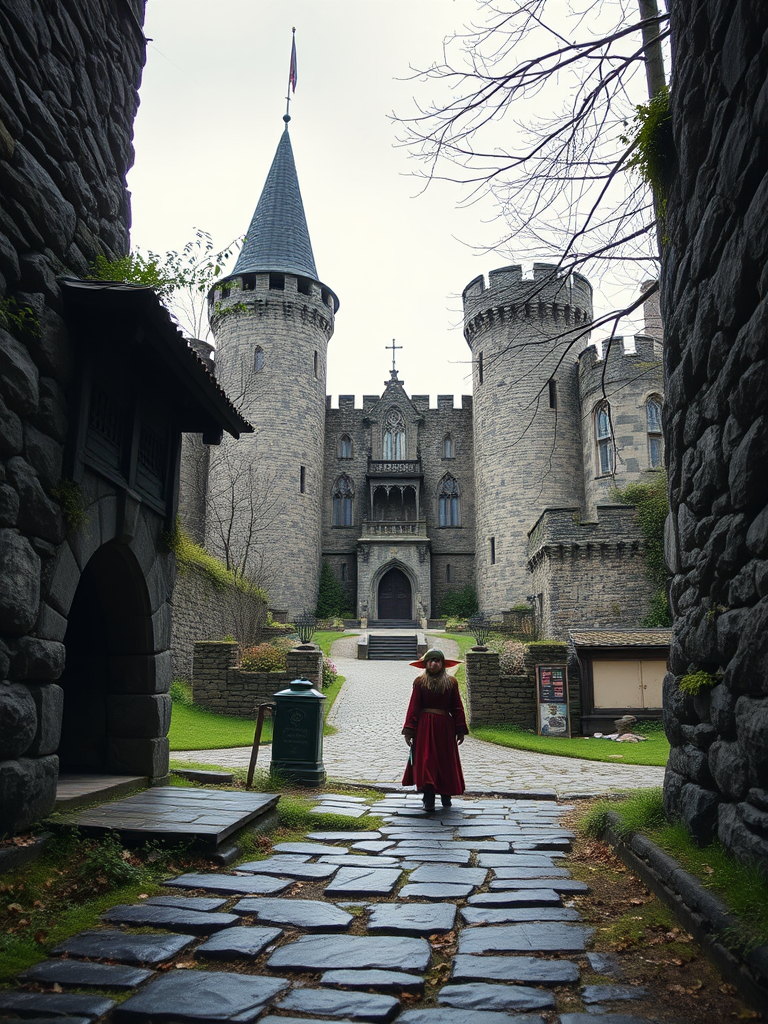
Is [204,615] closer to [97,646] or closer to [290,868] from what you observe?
[97,646]

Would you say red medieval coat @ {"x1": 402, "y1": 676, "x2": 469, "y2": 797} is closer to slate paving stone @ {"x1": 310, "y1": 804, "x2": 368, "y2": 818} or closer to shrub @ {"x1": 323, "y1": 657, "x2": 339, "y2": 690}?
slate paving stone @ {"x1": 310, "y1": 804, "x2": 368, "y2": 818}

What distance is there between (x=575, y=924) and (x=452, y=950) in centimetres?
73

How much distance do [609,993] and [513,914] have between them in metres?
1.11

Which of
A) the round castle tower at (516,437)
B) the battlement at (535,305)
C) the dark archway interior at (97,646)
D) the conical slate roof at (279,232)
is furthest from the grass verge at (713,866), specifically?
the conical slate roof at (279,232)

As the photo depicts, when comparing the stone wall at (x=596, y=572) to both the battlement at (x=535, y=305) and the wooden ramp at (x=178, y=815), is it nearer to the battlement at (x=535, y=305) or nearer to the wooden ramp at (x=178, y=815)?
the battlement at (x=535, y=305)

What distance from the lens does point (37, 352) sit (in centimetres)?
479

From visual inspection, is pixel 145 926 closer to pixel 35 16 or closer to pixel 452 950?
pixel 452 950

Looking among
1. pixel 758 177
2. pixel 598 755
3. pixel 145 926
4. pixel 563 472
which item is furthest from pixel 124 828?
pixel 563 472

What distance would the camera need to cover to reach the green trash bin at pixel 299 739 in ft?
27.7

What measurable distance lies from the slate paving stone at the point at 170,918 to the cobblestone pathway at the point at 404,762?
17.6 feet

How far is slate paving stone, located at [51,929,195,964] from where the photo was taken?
130 inches

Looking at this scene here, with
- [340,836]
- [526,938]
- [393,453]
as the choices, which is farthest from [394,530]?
[526,938]

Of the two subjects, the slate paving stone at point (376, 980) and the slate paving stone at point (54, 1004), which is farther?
the slate paving stone at point (376, 980)

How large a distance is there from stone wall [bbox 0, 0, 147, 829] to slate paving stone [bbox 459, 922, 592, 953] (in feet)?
8.38
